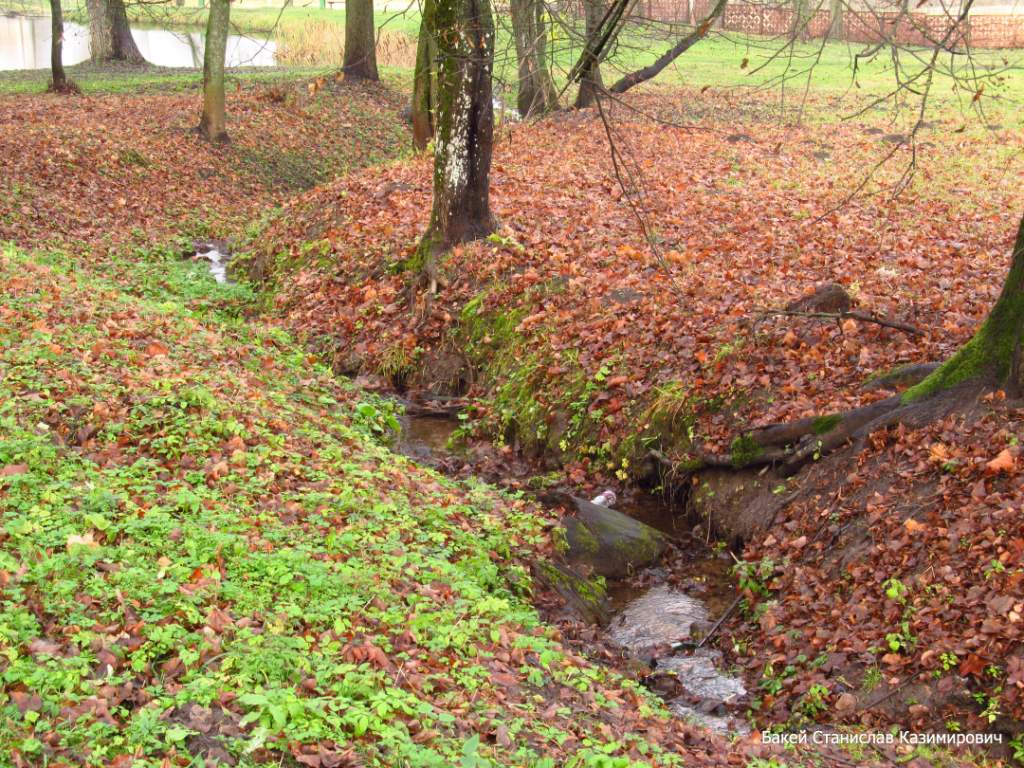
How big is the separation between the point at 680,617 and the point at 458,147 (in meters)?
7.35

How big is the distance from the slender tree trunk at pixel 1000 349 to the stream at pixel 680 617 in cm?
241

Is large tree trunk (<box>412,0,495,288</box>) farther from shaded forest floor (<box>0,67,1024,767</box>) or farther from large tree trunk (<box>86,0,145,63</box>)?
large tree trunk (<box>86,0,145,63</box>)

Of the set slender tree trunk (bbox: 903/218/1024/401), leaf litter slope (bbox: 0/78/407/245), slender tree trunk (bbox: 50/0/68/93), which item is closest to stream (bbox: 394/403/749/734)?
slender tree trunk (bbox: 903/218/1024/401)

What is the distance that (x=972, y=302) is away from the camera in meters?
9.48

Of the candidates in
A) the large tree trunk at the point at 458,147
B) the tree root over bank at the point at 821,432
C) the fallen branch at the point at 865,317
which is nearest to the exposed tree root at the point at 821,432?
the tree root over bank at the point at 821,432

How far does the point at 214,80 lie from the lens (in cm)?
2219

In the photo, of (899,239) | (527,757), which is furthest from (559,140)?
(527,757)

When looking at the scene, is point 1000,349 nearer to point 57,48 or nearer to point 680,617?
point 680,617

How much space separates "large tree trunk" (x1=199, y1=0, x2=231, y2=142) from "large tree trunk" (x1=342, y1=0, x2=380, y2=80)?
413cm

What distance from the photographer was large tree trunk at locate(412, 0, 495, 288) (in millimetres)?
11953

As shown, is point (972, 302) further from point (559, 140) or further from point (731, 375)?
point (559, 140)

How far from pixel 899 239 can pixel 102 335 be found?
9.52 metres

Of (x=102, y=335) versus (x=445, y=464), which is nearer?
(x=102, y=335)

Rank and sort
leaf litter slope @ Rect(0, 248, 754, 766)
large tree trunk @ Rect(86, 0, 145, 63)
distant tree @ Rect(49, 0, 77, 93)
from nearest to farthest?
leaf litter slope @ Rect(0, 248, 754, 766) < distant tree @ Rect(49, 0, 77, 93) < large tree trunk @ Rect(86, 0, 145, 63)
